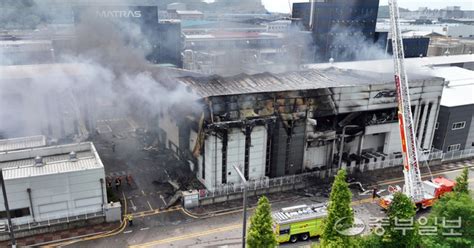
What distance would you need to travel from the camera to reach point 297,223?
70.4ft

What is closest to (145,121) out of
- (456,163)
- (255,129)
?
→ (255,129)

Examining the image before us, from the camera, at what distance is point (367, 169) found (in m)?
31.3

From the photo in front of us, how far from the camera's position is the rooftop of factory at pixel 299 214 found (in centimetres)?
2147

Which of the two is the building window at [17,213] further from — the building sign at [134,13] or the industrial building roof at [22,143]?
the building sign at [134,13]

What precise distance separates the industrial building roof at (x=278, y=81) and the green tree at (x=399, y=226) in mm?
11956

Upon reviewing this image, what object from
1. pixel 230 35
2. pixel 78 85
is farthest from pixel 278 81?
pixel 230 35

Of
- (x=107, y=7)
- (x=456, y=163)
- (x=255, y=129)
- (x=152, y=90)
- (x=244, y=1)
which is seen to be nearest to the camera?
(x=255, y=129)

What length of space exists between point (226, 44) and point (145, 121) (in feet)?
82.4

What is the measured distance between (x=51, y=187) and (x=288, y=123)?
15263mm

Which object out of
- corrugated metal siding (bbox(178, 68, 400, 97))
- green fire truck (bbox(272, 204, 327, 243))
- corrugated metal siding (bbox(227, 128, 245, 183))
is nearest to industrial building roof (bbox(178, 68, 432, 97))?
corrugated metal siding (bbox(178, 68, 400, 97))

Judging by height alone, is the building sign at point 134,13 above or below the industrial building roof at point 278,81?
above

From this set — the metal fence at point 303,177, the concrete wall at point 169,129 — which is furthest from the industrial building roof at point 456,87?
the concrete wall at point 169,129

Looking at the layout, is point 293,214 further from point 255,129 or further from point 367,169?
point 367,169

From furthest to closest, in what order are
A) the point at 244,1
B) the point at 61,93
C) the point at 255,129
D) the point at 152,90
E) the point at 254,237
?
the point at 244,1 < the point at 61,93 < the point at 152,90 < the point at 255,129 < the point at 254,237
